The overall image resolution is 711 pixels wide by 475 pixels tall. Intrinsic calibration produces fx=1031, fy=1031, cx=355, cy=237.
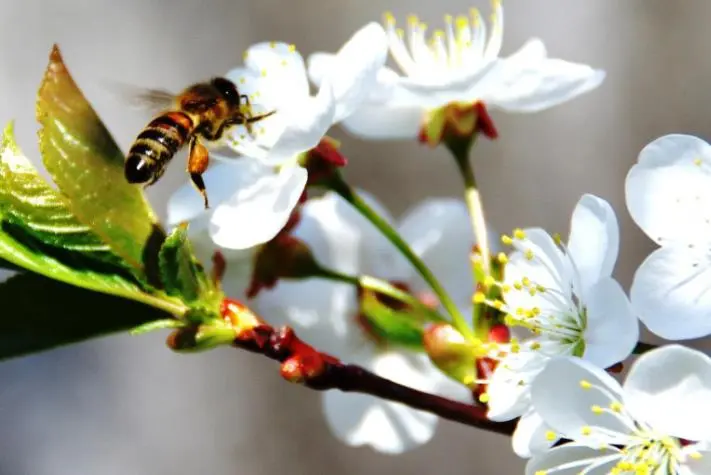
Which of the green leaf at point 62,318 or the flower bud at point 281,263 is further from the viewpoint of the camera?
the flower bud at point 281,263

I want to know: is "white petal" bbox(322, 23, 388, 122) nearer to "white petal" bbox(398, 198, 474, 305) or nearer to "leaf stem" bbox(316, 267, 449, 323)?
"leaf stem" bbox(316, 267, 449, 323)

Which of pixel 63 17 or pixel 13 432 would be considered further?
pixel 63 17

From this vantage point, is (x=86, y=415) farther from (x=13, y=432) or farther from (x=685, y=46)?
(x=685, y=46)

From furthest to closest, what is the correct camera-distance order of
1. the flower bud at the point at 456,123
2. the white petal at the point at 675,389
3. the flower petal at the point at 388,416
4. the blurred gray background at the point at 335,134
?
1. the blurred gray background at the point at 335,134
2. the flower petal at the point at 388,416
3. the flower bud at the point at 456,123
4. the white petal at the point at 675,389

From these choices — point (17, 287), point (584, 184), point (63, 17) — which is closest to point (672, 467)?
point (17, 287)

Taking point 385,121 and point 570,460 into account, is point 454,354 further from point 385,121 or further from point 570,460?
point 385,121

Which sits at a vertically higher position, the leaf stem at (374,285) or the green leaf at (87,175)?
the green leaf at (87,175)

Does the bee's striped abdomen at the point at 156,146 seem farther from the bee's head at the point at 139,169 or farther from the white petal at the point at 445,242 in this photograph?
the white petal at the point at 445,242

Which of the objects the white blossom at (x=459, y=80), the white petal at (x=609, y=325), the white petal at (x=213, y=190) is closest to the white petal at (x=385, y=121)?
the white blossom at (x=459, y=80)
